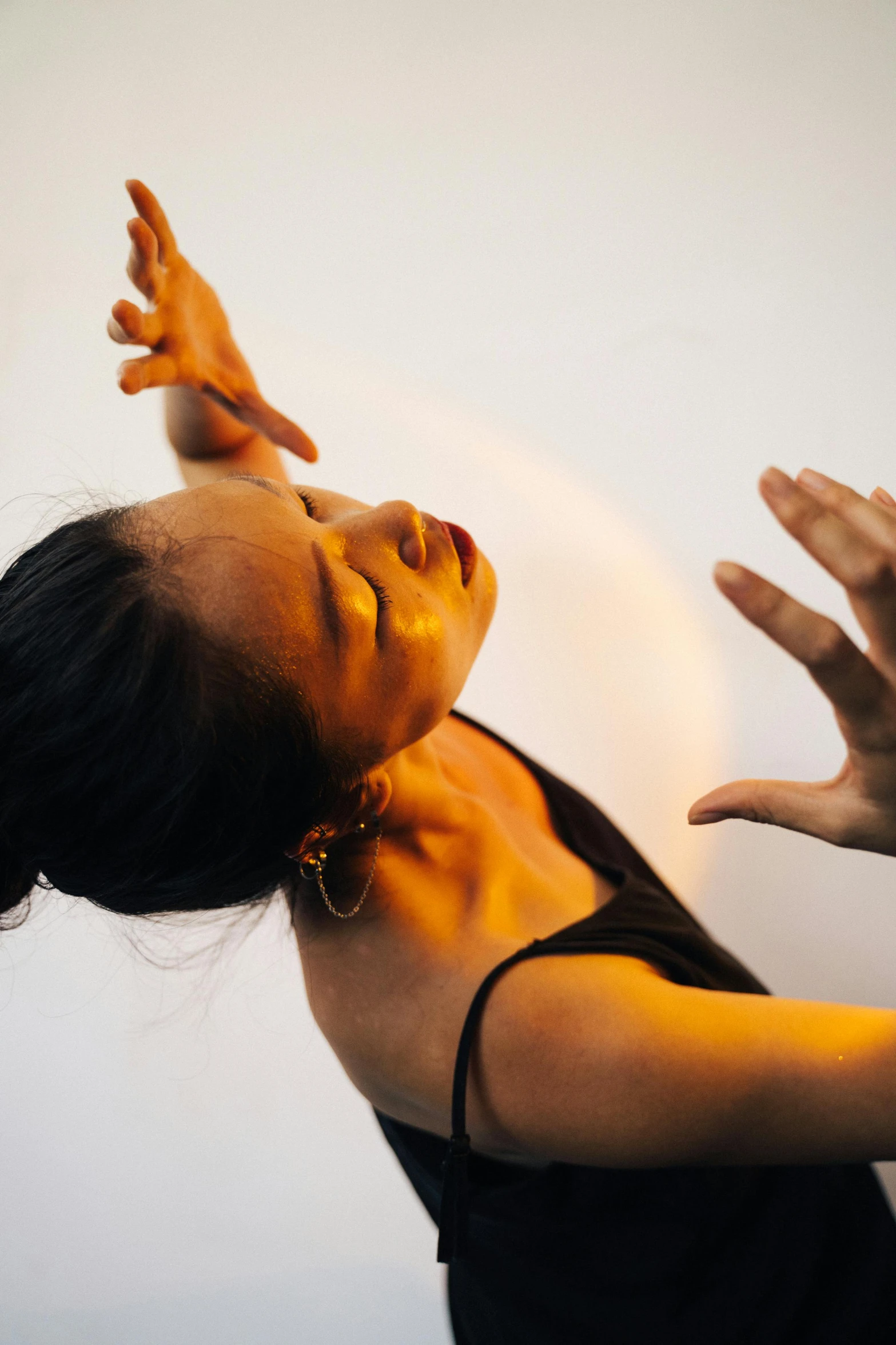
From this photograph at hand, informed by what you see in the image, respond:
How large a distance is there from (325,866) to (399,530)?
269 millimetres

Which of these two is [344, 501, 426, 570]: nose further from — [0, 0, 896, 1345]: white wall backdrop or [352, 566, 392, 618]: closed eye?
[0, 0, 896, 1345]: white wall backdrop

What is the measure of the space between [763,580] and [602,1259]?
1.82ft

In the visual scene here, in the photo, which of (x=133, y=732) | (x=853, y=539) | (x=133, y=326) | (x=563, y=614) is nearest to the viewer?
(x=853, y=539)

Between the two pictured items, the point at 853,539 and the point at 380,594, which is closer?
the point at 853,539

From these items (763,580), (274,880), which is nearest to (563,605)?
(274,880)

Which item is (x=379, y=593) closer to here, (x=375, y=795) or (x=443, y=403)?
(x=375, y=795)

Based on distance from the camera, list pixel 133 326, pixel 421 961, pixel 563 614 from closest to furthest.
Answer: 1. pixel 421 961
2. pixel 133 326
3. pixel 563 614

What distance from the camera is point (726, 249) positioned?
3.64ft

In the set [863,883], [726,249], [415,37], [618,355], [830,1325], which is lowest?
[830,1325]

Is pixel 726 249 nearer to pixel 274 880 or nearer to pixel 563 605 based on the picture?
pixel 563 605

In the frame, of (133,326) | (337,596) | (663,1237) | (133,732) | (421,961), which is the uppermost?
(133,326)

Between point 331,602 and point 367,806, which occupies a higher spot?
point 331,602

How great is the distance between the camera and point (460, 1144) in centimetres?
63

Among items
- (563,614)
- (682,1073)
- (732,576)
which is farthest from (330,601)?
(563,614)
